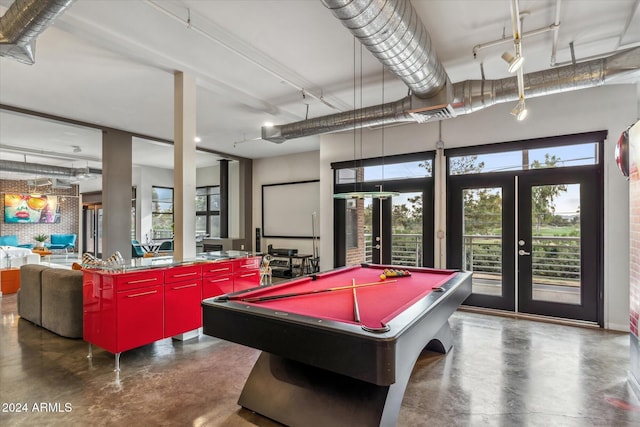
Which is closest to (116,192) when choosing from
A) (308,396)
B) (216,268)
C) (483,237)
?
(216,268)

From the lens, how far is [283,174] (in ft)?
28.9

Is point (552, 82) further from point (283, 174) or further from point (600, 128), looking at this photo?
point (283, 174)

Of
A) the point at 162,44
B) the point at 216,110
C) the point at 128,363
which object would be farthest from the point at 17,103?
the point at 128,363

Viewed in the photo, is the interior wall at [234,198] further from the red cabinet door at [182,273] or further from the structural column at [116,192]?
the red cabinet door at [182,273]

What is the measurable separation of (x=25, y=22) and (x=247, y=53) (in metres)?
1.81

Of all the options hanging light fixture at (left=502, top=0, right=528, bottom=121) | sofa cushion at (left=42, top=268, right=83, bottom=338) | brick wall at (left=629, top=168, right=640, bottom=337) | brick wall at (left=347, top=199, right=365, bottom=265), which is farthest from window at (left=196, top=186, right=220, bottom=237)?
brick wall at (left=629, top=168, right=640, bottom=337)

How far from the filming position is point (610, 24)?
3031mm

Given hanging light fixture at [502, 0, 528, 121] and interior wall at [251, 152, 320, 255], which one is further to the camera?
interior wall at [251, 152, 320, 255]

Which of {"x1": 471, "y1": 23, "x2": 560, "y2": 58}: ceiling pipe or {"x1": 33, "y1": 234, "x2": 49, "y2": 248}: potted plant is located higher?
{"x1": 471, "y1": 23, "x2": 560, "y2": 58}: ceiling pipe

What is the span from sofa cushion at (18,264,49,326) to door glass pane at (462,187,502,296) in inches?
236

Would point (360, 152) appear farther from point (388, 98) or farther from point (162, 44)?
point (162, 44)

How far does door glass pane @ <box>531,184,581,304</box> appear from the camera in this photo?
4523 millimetres

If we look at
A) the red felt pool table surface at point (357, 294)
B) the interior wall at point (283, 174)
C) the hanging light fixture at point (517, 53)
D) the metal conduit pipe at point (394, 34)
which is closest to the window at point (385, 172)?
the interior wall at point (283, 174)

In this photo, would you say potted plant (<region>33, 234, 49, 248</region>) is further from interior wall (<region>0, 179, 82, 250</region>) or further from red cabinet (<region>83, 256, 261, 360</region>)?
red cabinet (<region>83, 256, 261, 360</region>)
